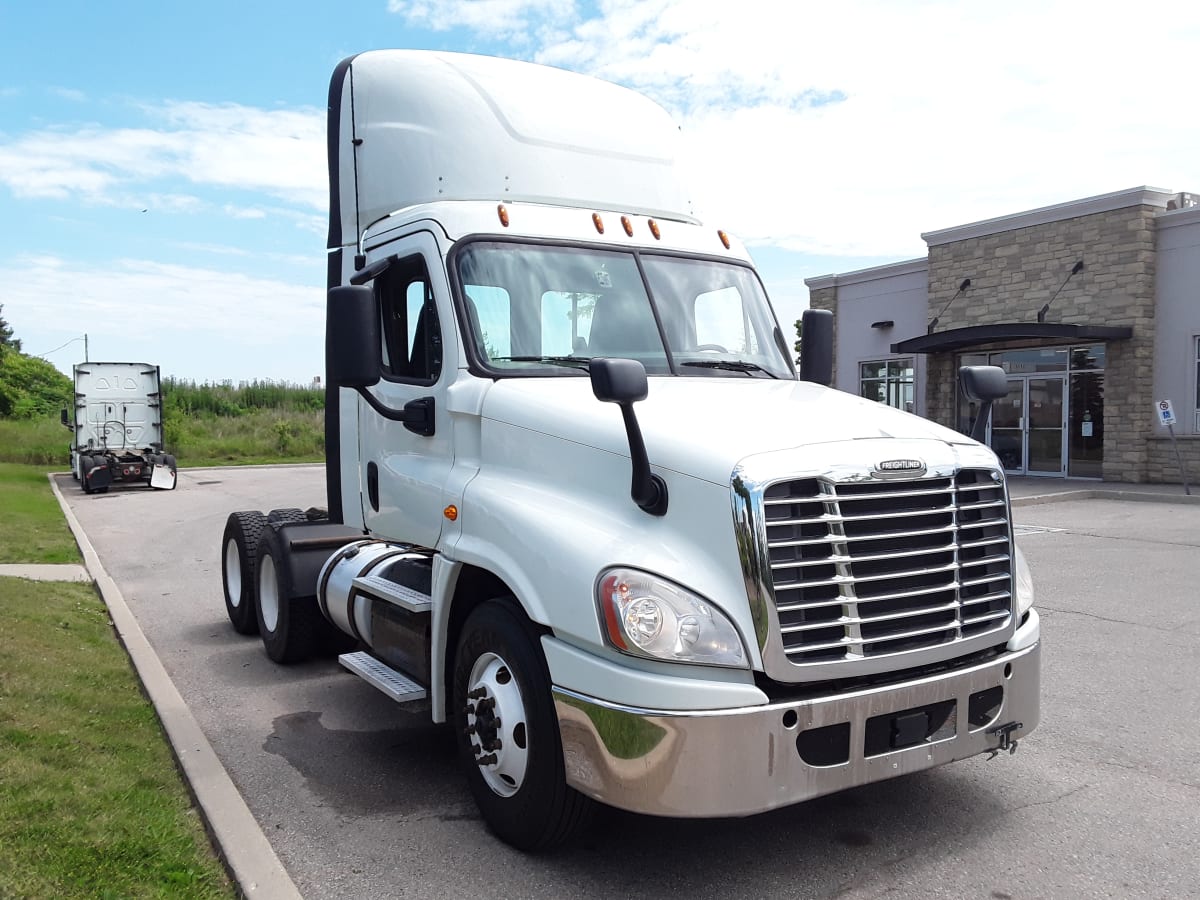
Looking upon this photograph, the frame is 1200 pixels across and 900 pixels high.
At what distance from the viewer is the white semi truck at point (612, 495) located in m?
3.46

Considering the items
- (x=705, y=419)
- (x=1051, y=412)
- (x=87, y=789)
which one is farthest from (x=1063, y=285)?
(x=87, y=789)

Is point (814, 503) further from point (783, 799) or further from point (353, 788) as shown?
point (353, 788)

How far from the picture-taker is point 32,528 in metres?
14.6

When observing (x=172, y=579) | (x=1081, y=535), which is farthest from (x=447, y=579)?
(x=1081, y=535)

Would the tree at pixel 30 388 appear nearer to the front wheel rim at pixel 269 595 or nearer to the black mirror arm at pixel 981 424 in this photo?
the front wheel rim at pixel 269 595

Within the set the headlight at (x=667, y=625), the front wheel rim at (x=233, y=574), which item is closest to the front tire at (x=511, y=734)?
the headlight at (x=667, y=625)

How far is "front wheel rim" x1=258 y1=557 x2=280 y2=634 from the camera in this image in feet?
23.2

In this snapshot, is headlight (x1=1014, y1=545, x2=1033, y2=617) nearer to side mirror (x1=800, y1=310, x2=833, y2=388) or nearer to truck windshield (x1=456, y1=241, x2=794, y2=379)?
truck windshield (x1=456, y1=241, x2=794, y2=379)

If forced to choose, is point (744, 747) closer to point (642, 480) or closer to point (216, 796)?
point (642, 480)

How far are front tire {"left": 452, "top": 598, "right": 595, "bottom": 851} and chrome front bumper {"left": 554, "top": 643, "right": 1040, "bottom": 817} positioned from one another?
153 mm

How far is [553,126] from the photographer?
5.55 meters

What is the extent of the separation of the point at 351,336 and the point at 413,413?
557mm

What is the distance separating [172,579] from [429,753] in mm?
6880

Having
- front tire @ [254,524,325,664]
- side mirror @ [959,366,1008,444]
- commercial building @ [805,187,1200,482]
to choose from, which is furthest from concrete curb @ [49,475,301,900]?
commercial building @ [805,187,1200,482]
